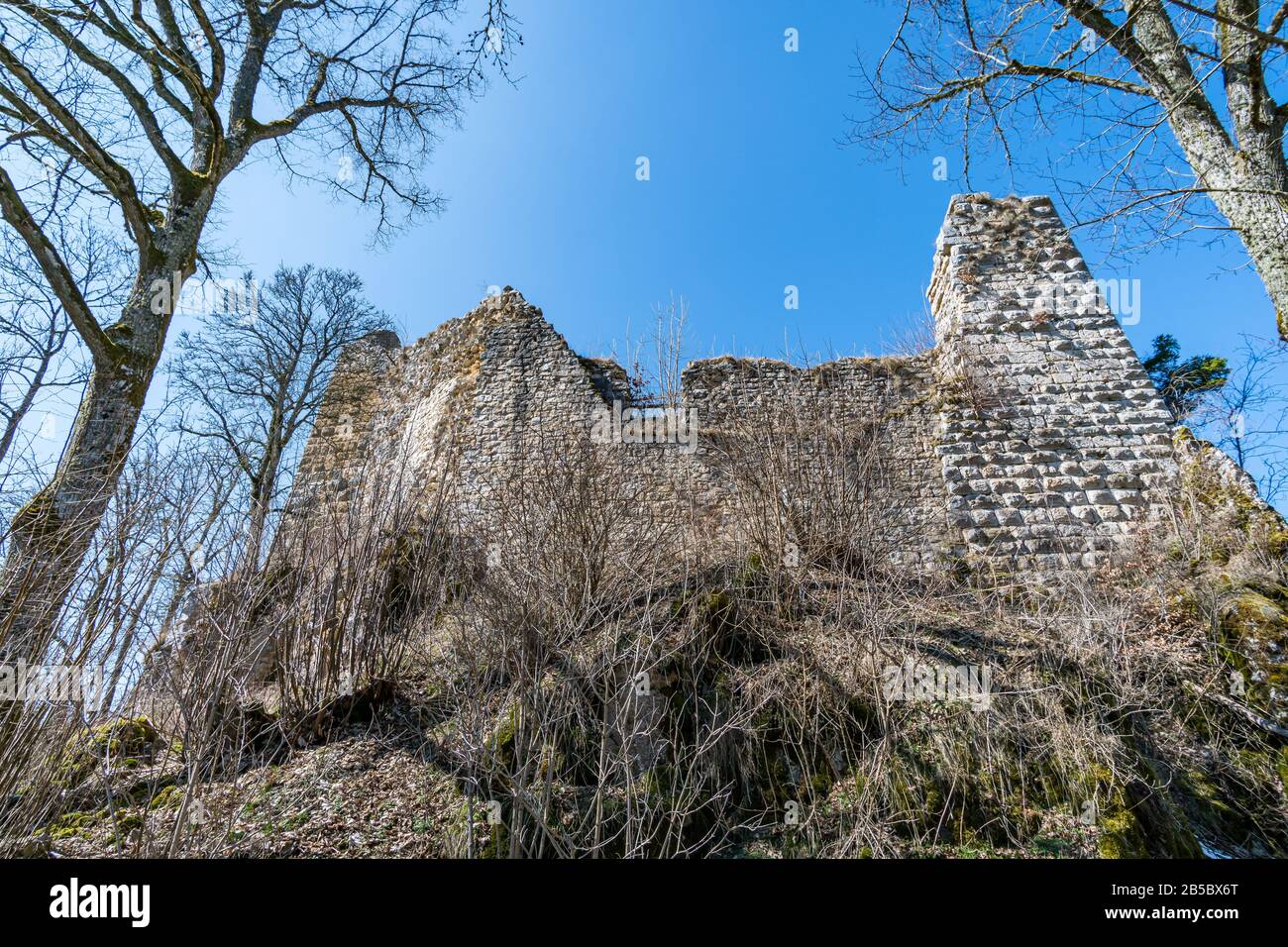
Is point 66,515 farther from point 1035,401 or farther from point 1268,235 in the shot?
point 1035,401

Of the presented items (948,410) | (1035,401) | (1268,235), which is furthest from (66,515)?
(1035,401)

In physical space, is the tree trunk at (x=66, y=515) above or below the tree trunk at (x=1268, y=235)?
below

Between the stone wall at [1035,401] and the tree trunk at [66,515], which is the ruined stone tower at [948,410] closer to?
the stone wall at [1035,401]

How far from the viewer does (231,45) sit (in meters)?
6.14

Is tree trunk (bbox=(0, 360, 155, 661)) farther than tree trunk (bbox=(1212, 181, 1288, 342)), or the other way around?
tree trunk (bbox=(1212, 181, 1288, 342))

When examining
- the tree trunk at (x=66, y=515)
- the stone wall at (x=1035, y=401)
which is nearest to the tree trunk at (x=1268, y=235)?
the stone wall at (x=1035, y=401)

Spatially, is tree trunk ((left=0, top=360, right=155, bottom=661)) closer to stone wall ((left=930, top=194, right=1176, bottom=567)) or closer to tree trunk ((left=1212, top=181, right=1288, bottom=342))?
stone wall ((left=930, top=194, right=1176, bottom=567))

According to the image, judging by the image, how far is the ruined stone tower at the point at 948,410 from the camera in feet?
20.0

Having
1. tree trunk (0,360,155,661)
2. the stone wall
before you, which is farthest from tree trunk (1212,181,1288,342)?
tree trunk (0,360,155,661)

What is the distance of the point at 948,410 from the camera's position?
679cm

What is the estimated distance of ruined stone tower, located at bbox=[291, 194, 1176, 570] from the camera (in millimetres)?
6082
